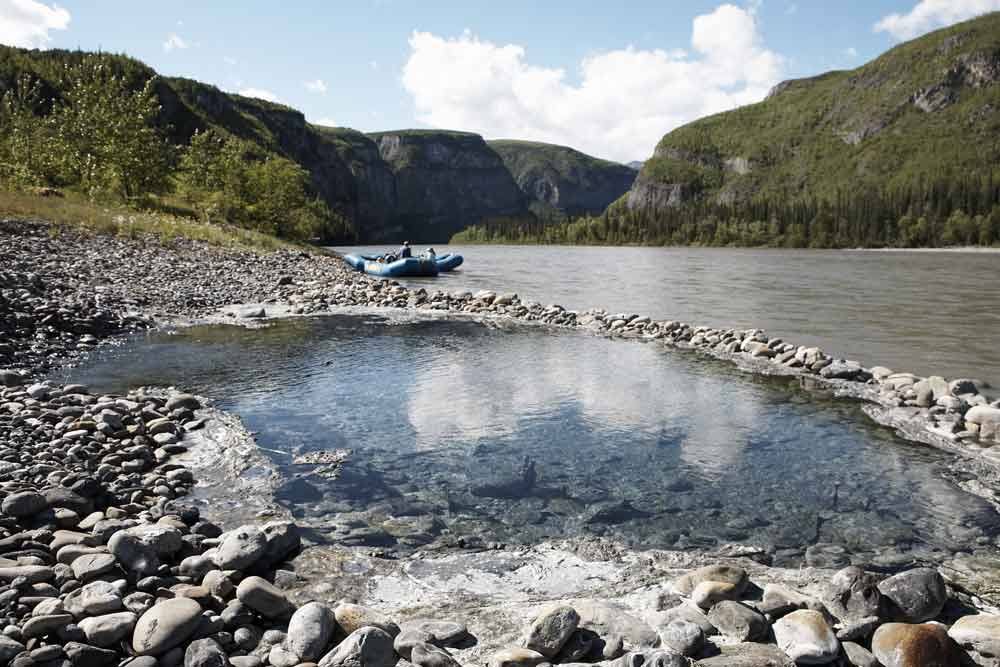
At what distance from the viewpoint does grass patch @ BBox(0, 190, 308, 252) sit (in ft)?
98.0

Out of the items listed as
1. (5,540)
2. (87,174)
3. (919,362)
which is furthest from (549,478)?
(87,174)

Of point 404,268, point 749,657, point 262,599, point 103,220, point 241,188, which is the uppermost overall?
point 241,188

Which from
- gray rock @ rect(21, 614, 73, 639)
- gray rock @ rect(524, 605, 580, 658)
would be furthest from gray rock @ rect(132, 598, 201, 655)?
gray rock @ rect(524, 605, 580, 658)

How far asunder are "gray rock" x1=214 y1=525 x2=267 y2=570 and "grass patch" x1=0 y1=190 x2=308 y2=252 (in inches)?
1106

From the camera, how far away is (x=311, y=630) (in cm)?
428

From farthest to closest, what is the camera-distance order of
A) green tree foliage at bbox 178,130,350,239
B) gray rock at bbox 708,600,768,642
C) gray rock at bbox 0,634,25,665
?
1. green tree foliage at bbox 178,130,350,239
2. gray rock at bbox 708,600,768,642
3. gray rock at bbox 0,634,25,665

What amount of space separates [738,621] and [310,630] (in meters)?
3.04

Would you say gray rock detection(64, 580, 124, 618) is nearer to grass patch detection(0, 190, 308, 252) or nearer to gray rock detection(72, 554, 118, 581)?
gray rock detection(72, 554, 118, 581)

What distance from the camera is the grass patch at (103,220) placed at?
98.0 ft

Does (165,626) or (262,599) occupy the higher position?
(165,626)

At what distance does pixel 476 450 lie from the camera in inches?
349

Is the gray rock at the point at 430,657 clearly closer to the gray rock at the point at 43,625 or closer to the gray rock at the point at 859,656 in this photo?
the gray rock at the point at 43,625

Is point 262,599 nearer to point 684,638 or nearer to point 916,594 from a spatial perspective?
point 684,638

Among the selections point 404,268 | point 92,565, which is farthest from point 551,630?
point 404,268
